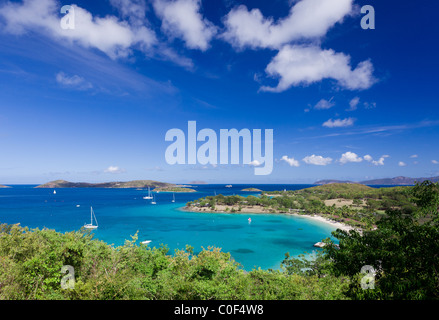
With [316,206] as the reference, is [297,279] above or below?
above

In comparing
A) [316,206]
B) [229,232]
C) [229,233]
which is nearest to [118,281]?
[229,233]

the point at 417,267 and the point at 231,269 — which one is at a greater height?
the point at 417,267

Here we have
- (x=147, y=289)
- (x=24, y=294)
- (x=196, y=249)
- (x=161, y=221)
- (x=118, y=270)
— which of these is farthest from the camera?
(x=161, y=221)

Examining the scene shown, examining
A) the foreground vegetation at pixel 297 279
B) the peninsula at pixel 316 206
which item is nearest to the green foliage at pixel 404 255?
the foreground vegetation at pixel 297 279

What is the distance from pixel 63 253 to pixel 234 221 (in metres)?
57.8

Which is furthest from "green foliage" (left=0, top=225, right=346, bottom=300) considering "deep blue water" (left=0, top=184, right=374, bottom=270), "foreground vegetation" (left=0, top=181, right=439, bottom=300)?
"deep blue water" (left=0, top=184, right=374, bottom=270)

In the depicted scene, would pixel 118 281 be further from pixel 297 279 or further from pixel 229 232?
pixel 229 232

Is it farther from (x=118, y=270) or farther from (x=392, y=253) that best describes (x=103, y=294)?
(x=392, y=253)

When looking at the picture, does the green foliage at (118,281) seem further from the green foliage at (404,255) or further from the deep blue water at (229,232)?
the deep blue water at (229,232)

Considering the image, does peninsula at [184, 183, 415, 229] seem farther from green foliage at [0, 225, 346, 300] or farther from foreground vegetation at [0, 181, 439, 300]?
green foliage at [0, 225, 346, 300]

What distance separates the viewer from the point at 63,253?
1073 cm

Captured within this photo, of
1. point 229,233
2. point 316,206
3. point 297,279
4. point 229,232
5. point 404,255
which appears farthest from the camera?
point 316,206

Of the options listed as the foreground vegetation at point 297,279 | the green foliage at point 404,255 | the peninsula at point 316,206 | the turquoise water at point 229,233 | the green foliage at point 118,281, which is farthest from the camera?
the peninsula at point 316,206
